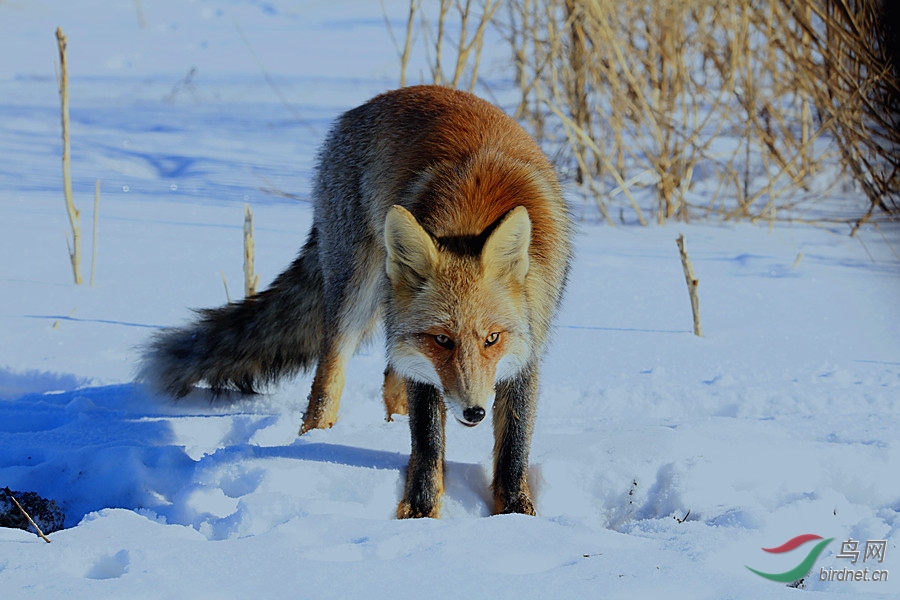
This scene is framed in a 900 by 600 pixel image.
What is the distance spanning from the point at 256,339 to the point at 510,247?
6.43 feet

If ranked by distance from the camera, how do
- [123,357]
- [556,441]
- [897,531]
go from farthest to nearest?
[123,357] → [556,441] → [897,531]

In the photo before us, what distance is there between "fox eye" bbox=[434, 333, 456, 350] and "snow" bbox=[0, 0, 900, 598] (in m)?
0.56

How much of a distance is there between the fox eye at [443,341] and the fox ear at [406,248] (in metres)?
0.23

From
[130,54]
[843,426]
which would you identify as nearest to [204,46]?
[130,54]

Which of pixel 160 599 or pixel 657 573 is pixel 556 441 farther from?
pixel 160 599

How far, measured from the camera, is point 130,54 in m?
15.2

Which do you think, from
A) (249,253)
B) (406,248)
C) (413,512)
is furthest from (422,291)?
(249,253)

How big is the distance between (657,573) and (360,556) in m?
0.82

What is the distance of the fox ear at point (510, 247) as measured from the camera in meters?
2.87

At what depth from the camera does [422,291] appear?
3012mm

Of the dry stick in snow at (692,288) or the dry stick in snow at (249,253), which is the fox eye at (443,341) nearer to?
the dry stick in snow at (249,253)

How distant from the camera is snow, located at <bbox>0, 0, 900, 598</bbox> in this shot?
7.99 feet

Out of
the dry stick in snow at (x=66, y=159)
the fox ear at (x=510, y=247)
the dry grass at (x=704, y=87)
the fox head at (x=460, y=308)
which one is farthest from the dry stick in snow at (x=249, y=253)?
the fox ear at (x=510, y=247)

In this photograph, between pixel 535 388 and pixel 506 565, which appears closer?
pixel 506 565
